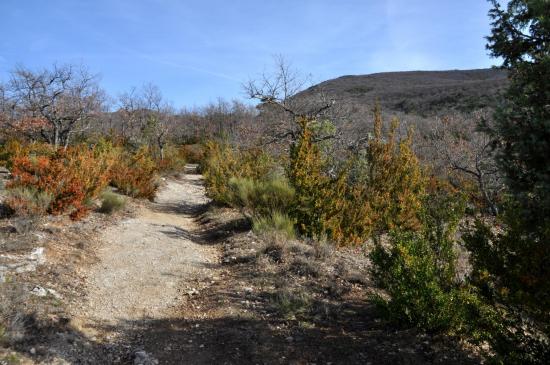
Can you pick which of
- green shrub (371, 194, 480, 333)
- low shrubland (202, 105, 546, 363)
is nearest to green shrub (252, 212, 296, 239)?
low shrubland (202, 105, 546, 363)

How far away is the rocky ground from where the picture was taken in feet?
13.1

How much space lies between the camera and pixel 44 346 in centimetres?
385

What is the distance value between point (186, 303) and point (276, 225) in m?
2.66

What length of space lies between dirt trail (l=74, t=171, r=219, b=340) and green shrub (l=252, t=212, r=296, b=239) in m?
0.96

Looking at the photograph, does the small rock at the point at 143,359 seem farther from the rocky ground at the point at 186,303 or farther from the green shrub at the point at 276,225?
the green shrub at the point at 276,225

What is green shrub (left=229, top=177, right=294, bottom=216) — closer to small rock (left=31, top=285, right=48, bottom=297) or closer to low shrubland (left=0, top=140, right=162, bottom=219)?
low shrubland (left=0, top=140, right=162, bottom=219)

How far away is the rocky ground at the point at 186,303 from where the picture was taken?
4.00 m

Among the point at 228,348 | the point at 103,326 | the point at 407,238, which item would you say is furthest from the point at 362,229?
the point at 103,326

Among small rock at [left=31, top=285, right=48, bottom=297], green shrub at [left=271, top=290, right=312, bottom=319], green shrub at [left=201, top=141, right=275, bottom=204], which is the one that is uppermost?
green shrub at [left=201, top=141, right=275, bottom=204]

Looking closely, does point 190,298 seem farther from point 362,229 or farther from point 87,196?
point 87,196

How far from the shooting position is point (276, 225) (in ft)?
25.3

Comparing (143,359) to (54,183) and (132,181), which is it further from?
(132,181)

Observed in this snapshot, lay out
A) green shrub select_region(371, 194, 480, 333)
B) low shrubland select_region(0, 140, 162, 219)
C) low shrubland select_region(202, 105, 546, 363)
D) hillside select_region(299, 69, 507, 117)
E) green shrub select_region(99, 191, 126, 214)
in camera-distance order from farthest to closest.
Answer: hillside select_region(299, 69, 507, 117)
green shrub select_region(99, 191, 126, 214)
low shrubland select_region(0, 140, 162, 219)
green shrub select_region(371, 194, 480, 333)
low shrubland select_region(202, 105, 546, 363)

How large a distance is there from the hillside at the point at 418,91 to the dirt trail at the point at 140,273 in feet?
Result: 49.2
